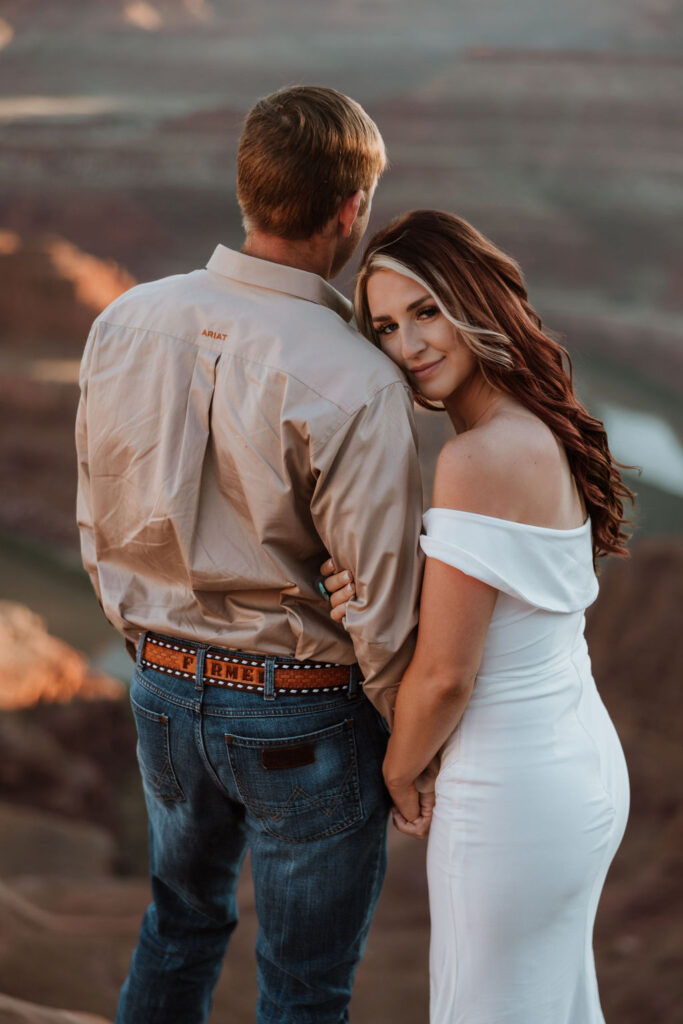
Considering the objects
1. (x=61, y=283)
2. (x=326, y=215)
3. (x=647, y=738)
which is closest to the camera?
(x=326, y=215)

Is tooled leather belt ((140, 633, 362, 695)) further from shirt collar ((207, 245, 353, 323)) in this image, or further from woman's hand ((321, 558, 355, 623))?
shirt collar ((207, 245, 353, 323))

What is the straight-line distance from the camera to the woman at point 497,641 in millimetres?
1198

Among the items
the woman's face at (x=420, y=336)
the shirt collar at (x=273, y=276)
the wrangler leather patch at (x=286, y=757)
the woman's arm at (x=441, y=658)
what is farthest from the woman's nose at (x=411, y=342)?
the wrangler leather patch at (x=286, y=757)

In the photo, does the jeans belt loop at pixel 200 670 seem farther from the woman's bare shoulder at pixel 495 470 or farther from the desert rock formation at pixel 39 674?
the desert rock formation at pixel 39 674

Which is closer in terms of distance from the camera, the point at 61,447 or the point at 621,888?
the point at 621,888

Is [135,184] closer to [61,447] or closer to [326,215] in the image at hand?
[61,447]

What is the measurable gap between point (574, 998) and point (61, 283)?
10387mm

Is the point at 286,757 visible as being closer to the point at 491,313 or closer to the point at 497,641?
the point at 497,641

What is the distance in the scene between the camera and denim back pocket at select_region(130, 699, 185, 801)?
1.33 m

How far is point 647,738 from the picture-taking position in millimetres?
3627

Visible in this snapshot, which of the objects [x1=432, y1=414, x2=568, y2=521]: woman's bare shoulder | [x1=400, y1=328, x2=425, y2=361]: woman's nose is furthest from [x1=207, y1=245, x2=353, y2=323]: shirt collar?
[x1=432, y1=414, x2=568, y2=521]: woman's bare shoulder

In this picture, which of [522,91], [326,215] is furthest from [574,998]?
[522,91]

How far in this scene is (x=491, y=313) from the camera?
49.3 inches

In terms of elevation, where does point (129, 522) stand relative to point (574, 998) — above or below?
above
